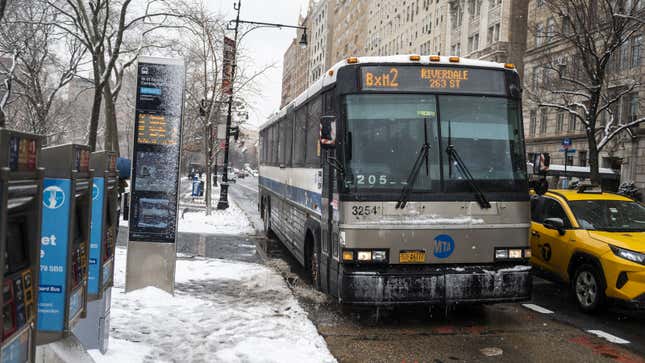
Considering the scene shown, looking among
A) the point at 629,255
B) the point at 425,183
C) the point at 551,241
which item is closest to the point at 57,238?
the point at 425,183

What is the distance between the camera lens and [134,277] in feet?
25.6

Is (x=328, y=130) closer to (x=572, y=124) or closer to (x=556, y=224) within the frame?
(x=556, y=224)

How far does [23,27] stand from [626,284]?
79.1 ft

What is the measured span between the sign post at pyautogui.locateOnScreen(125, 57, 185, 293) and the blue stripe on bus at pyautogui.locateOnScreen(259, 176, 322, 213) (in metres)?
1.93

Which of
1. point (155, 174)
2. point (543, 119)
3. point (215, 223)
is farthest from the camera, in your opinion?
point (543, 119)

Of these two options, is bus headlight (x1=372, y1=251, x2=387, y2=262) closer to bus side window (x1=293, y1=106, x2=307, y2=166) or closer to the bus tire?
bus side window (x1=293, y1=106, x2=307, y2=166)

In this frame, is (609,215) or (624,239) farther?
(609,215)

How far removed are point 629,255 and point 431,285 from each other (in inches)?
105

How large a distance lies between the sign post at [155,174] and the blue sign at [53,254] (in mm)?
4373

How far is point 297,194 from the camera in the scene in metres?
10.1

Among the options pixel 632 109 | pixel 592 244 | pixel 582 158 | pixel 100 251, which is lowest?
pixel 592 244

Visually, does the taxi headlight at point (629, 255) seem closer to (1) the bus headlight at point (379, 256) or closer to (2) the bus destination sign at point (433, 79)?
(2) the bus destination sign at point (433, 79)

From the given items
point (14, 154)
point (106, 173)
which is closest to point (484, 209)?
point (106, 173)

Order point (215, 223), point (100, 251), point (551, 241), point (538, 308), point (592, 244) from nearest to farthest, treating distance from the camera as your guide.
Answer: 1. point (100, 251)
2. point (592, 244)
3. point (538, 308)
4. point (551, 241)
5. point (215, 223)
